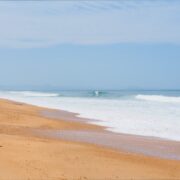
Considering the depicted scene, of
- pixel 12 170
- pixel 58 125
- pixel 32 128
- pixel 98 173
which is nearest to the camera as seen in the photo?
pixel 12 170

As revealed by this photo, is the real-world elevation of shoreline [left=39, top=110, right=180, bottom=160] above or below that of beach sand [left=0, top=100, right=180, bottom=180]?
below

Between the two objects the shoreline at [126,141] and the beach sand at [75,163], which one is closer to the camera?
the beach sand at [75,163]

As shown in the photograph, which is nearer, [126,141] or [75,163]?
[75,163]

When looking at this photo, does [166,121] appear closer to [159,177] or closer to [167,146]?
[167,146]

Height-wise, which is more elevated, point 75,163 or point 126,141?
point 75,163

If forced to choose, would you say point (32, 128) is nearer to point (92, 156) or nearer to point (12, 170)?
point (92, 156)

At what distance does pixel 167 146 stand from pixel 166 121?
332 inches

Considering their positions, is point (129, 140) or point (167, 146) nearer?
point (167, 146)

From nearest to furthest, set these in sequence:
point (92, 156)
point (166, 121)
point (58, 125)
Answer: point (92, 156) → point (58, 125) → point (166, 121)

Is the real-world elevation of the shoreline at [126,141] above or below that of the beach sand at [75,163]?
below

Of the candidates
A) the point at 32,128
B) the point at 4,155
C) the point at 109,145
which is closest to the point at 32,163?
the point at 4,155

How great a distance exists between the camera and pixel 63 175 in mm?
8633

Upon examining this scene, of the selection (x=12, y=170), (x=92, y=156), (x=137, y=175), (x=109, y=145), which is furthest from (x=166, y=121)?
(x=12, y=170)

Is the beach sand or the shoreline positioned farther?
the shoreline
